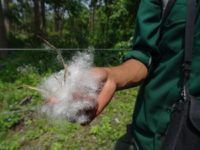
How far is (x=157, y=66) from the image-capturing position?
1188 mm

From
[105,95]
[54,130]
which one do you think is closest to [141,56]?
[105,95]

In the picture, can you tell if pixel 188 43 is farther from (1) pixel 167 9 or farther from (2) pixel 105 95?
(2) pixel 105 95

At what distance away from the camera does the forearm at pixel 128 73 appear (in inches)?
40.3

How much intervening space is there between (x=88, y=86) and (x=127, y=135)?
49 centimetres

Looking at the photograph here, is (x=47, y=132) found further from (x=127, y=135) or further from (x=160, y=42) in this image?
(x=160, y=42)

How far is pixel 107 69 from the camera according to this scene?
3.27ft

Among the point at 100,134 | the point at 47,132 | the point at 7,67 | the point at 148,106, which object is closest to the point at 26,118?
the point at 47,132

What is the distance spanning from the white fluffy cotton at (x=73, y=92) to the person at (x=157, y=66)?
0.44ft

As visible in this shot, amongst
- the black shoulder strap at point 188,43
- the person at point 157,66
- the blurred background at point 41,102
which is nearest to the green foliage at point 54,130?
the blurred background at point 41,102

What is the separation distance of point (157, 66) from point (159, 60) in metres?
0.02

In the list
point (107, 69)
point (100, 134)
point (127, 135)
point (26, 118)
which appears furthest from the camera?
point (26, 118)

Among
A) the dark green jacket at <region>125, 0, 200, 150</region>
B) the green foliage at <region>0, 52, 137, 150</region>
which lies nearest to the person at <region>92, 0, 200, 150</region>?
the dark green jacket at <region>125, 0, 200, 150</region>

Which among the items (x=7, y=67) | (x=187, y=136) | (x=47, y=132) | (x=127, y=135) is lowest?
(x=7, y=67)

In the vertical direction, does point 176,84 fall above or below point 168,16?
below
